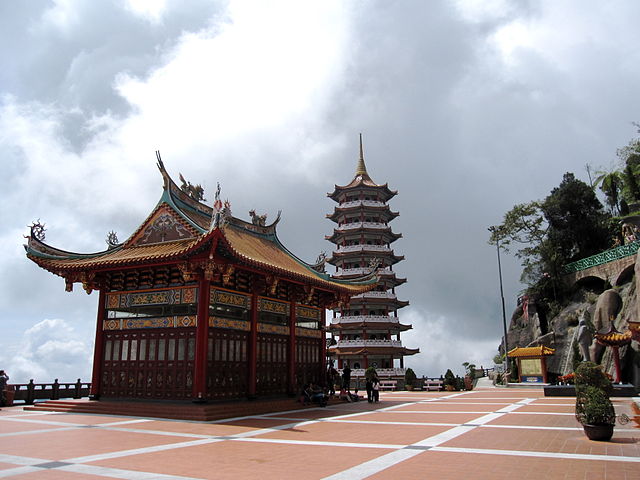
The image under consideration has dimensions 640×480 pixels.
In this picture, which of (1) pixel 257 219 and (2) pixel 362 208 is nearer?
(1) pixel 257 219

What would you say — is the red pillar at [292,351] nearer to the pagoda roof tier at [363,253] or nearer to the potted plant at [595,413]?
the potted plant at [595,413]

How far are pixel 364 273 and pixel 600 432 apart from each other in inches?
1626

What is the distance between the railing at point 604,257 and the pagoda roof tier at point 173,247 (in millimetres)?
26786

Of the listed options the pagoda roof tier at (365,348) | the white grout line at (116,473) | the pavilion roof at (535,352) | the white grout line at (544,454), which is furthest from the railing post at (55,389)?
the pagoda roof tier at (365,348)

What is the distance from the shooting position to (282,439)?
37.8 feet

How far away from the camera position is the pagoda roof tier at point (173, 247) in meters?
16.7

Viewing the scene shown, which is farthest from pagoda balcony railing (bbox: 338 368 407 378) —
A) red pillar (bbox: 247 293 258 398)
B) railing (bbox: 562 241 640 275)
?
red pillar (bbox: 247 293 258 398)

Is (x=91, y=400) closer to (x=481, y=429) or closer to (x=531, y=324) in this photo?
(x=481, y=429)

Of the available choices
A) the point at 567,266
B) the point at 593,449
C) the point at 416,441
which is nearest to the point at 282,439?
the point at 416,441

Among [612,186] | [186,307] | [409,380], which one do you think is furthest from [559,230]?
[186,307]

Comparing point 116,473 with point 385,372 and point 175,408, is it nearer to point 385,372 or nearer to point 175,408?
point 175,408

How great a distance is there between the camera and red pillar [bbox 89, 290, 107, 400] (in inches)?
755

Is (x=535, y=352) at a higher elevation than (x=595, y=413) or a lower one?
higher

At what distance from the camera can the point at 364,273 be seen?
5147cm
